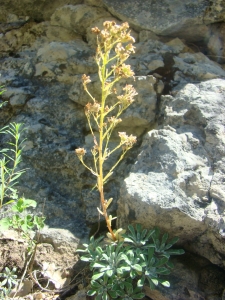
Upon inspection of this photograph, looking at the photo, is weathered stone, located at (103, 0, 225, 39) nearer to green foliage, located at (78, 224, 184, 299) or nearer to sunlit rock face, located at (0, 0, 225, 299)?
sunlit rock face, located at (0, 0, 225, 299)

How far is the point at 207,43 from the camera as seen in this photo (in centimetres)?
341

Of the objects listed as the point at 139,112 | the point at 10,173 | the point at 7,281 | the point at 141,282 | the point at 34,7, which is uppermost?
the point at 34,7

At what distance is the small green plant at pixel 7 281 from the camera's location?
238 centimetres

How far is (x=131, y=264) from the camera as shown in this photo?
2213 millimetres

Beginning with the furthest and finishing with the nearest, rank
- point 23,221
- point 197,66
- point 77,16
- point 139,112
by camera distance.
Answer: point 77,16, point 197,66, point 139,112, point 23,221

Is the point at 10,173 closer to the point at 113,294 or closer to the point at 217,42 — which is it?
the point at 113,294

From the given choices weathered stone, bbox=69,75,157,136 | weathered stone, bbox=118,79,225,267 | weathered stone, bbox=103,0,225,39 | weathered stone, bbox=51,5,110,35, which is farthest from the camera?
weathered stone, bbox=51,5,110,35

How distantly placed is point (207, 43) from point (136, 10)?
651 mm

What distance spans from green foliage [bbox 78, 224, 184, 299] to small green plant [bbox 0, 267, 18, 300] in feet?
1.57

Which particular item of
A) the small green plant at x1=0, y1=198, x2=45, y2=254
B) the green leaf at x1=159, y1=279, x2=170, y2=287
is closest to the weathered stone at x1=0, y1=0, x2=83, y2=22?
the small green plant at x1=0, y1=198, x2=45, y2=254

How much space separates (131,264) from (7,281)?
821 millimetres

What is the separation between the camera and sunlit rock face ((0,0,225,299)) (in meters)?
2.37

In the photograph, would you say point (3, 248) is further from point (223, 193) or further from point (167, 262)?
point (223, 193)

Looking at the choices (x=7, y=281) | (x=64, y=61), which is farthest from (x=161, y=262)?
(x=64, y=61)
